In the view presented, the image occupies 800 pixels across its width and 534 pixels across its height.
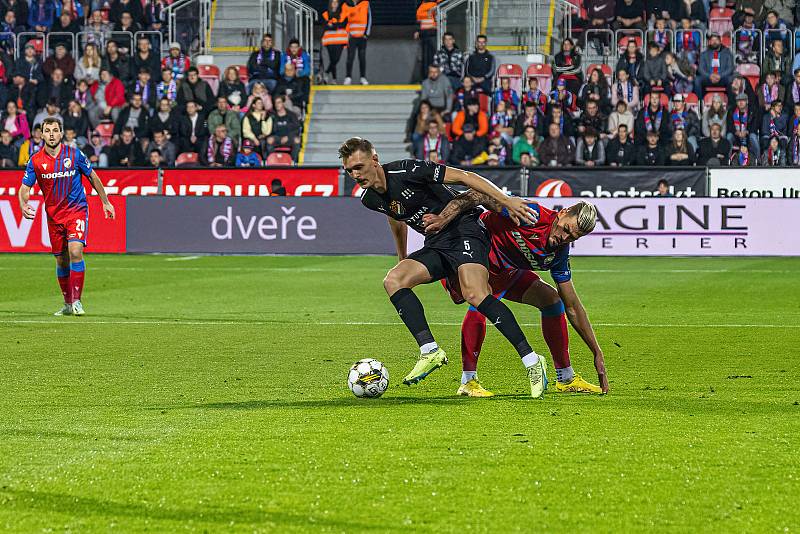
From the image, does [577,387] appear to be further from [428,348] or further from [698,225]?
[698,225]

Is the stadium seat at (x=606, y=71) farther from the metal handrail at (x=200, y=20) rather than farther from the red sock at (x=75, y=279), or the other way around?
the red sock at (x=75, y=279)

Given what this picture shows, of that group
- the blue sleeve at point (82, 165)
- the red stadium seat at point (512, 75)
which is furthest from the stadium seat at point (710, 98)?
the blue sleeve at point (82, 165)

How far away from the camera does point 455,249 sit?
7840mm

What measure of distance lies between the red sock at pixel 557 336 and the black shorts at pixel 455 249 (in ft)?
1.91

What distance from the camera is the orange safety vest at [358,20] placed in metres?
29.8

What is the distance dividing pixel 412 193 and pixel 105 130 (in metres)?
21.7

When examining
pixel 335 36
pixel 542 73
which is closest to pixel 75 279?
pixel 542 73

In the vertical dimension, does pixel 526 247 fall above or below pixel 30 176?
above

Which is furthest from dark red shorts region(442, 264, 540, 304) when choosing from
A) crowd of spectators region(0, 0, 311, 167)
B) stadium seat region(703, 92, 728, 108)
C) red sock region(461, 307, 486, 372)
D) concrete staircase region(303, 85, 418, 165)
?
concrete staircase region(303, 85, 418, 165)

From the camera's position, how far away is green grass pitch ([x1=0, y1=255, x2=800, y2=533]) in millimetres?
4773

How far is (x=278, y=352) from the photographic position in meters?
10.4

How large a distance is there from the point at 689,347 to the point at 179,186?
1641cm

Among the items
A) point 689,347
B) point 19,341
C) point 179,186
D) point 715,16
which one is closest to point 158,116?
point 179,186

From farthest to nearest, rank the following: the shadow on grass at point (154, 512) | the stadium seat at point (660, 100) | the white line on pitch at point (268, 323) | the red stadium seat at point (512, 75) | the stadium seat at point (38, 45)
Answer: the stadium seat at point (38, 45)
the red stadium seat at point (512, 75)
the stadium seat at point (660, 100)
the white line on pitch at point (268, 323)
the shadow on grass at point (154, 512)
